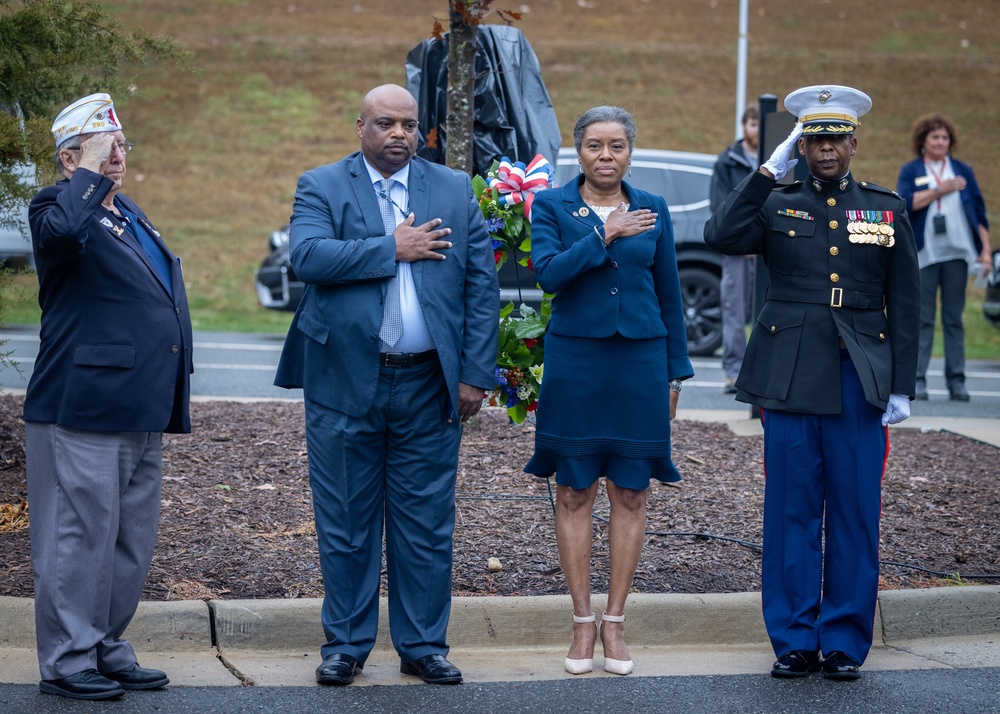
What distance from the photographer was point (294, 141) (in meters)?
24.9

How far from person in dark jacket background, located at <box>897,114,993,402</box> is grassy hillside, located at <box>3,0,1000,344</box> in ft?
36.4

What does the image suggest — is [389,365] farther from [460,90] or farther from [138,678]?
[460,90]

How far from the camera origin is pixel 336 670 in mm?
4258

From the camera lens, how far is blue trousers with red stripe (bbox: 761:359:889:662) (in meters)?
4.55

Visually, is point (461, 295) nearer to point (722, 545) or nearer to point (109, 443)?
point (109, 443)

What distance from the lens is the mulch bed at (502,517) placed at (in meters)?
5.19

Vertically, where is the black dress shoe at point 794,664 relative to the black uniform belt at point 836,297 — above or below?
below

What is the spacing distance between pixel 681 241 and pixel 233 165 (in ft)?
45.7

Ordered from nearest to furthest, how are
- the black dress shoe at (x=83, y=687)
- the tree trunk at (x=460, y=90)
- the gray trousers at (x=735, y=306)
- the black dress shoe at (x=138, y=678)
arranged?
the black dress shoe at (x=83, y=687) < the black dress shoe at (x=138, y=678) < the tree trunk at (x=460, y=90) < the gray trousers at (x=735, y=306)

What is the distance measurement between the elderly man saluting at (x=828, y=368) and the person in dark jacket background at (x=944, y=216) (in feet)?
17.3

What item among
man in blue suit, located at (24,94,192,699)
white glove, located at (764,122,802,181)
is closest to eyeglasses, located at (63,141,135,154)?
man in blue suit, located at (24,94,192,699)

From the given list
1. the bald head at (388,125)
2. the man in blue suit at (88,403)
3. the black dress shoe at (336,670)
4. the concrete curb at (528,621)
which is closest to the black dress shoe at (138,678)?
the man in blue suit at (88,403)

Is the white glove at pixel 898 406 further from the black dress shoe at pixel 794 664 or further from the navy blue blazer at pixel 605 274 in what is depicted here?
the black dress shoe at pixel 794 664

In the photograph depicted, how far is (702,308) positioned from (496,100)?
18.5 ft
